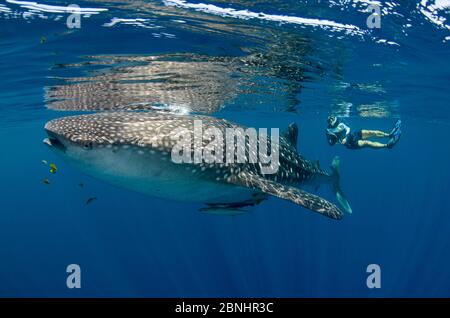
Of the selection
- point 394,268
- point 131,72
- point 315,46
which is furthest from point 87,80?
point 394,268

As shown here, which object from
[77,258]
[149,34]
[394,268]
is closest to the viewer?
[149,34]

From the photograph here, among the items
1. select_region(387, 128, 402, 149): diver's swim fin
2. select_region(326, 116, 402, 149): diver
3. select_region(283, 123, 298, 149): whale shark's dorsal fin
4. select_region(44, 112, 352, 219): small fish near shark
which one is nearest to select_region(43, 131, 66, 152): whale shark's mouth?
select_region(44, 112, 352, 219): small fish near shark

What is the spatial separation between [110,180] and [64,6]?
4.78 meters

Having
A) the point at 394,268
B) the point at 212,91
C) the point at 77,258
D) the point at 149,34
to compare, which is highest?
the point at 149,34

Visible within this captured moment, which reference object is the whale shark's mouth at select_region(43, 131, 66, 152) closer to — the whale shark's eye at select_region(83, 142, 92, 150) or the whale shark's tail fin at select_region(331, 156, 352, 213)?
the whale shark's eye at select_region(83, 142, 92, 150)

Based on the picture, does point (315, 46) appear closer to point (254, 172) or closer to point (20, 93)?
point (254, 172)

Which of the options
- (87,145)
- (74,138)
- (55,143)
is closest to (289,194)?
(87,145)

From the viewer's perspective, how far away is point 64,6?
25.9ft

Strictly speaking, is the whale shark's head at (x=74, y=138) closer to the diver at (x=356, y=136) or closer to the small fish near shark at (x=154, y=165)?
the small fish near shark at (x=154, y=165)

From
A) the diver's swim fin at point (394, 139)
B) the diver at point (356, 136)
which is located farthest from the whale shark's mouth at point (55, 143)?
the diver's swim fin at point (394, 139)

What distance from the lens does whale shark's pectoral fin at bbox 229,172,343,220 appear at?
18.6 feet

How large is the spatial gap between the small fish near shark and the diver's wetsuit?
1022cm

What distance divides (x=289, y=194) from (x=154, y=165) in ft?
7.19

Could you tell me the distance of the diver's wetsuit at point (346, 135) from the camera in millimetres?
16188
